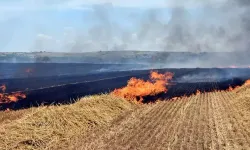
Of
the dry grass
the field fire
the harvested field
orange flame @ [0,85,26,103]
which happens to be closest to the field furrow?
the harvested field

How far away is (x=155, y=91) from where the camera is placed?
36.8 metres

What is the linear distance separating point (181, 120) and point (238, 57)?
→ 218 ft

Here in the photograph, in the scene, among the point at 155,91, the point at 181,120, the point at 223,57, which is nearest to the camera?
the point at 181,120

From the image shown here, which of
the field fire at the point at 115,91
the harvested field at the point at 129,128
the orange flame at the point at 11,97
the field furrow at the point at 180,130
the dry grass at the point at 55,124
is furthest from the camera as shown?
the orange flame at the point at 11,97

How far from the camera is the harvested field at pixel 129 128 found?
14930 mm

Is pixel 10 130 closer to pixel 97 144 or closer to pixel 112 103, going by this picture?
pixel 97 144

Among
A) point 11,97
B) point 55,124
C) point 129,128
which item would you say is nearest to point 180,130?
point 129,128

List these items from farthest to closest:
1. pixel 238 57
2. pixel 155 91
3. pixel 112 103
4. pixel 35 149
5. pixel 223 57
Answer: pixel 223 57 → pixel 238 57 → pixel 155 91 → pixel 112 103 → pixel 35 149

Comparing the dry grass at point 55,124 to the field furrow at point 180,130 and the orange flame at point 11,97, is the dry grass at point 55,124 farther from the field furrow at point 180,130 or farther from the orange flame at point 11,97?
the orange flame at point 11,97

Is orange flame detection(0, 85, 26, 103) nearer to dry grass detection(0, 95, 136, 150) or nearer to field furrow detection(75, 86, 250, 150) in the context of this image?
dry grass detection(0, 95, 136, 150)

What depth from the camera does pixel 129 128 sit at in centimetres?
1828

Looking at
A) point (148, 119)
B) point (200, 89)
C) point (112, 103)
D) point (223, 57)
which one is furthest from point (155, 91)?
point (223, 57)

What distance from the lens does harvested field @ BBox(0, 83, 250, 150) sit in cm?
1493

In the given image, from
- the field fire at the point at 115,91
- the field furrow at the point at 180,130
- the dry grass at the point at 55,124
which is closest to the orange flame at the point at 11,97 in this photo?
the field fire at the point at 115,91
